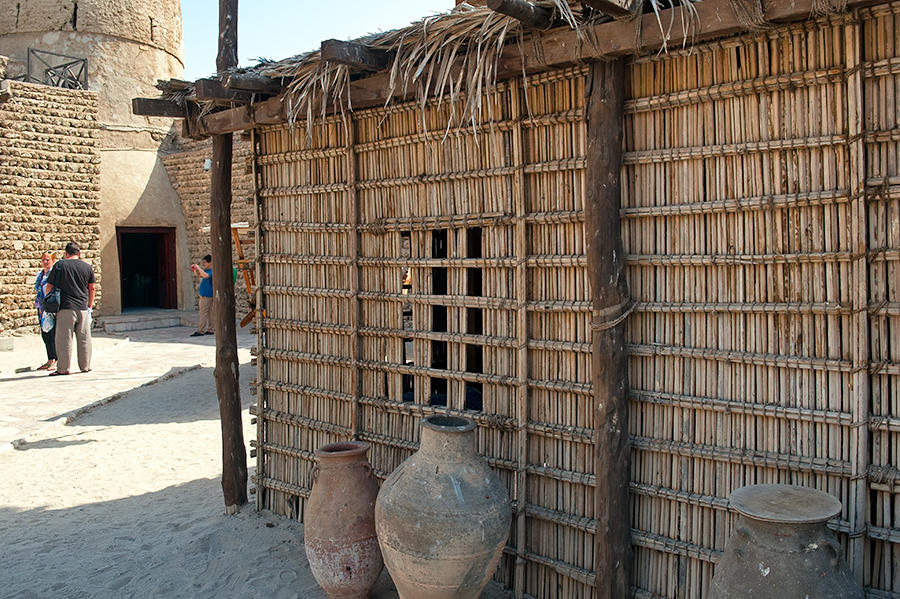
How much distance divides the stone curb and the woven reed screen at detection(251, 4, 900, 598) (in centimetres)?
441

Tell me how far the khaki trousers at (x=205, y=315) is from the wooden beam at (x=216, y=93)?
9720 millimetres

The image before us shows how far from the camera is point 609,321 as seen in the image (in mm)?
3305

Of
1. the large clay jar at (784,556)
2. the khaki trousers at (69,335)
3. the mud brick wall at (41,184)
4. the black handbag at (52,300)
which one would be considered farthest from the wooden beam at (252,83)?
the mud brick wall at (41,184)

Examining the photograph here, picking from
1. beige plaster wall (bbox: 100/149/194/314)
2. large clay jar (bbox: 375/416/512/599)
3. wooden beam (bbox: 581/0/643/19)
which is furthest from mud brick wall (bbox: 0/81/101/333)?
wooden beam (bbox: 581/0/643/19)

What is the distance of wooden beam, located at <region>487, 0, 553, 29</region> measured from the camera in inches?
109

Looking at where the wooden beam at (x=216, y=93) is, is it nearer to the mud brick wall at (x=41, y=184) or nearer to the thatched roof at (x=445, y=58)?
the thatched roof at (x=445, y=58)

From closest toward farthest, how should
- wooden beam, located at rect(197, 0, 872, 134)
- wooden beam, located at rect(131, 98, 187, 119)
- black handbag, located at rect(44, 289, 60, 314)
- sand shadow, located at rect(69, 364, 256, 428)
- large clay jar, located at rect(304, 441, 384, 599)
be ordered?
wooden beam, located at rect(197, 0, 872, 134)
large clay jar, located at rect(304, 441, 384, 599)
wooden beam, located at rect(131, 98, 187, 119)
sand shadow, located at rect(69, 364, 256, 428)
black handbag, located at rect(44, 289, 60, 314)

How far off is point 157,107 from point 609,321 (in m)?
3.72

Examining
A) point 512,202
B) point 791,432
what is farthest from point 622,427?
point 512,202

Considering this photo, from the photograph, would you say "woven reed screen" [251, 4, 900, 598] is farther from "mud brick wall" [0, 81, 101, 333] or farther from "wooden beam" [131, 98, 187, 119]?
"mud brick wall" [0, 81, 101, 333]

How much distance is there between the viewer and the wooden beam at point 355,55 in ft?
11.9

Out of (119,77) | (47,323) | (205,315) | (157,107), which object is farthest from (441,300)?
(119,77)

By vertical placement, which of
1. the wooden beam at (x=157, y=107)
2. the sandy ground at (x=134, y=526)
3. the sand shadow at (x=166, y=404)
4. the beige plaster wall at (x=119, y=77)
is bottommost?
the sandy ground at (x=134, y=526)

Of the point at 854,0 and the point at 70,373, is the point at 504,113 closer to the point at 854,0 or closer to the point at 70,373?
the point at 854,0
